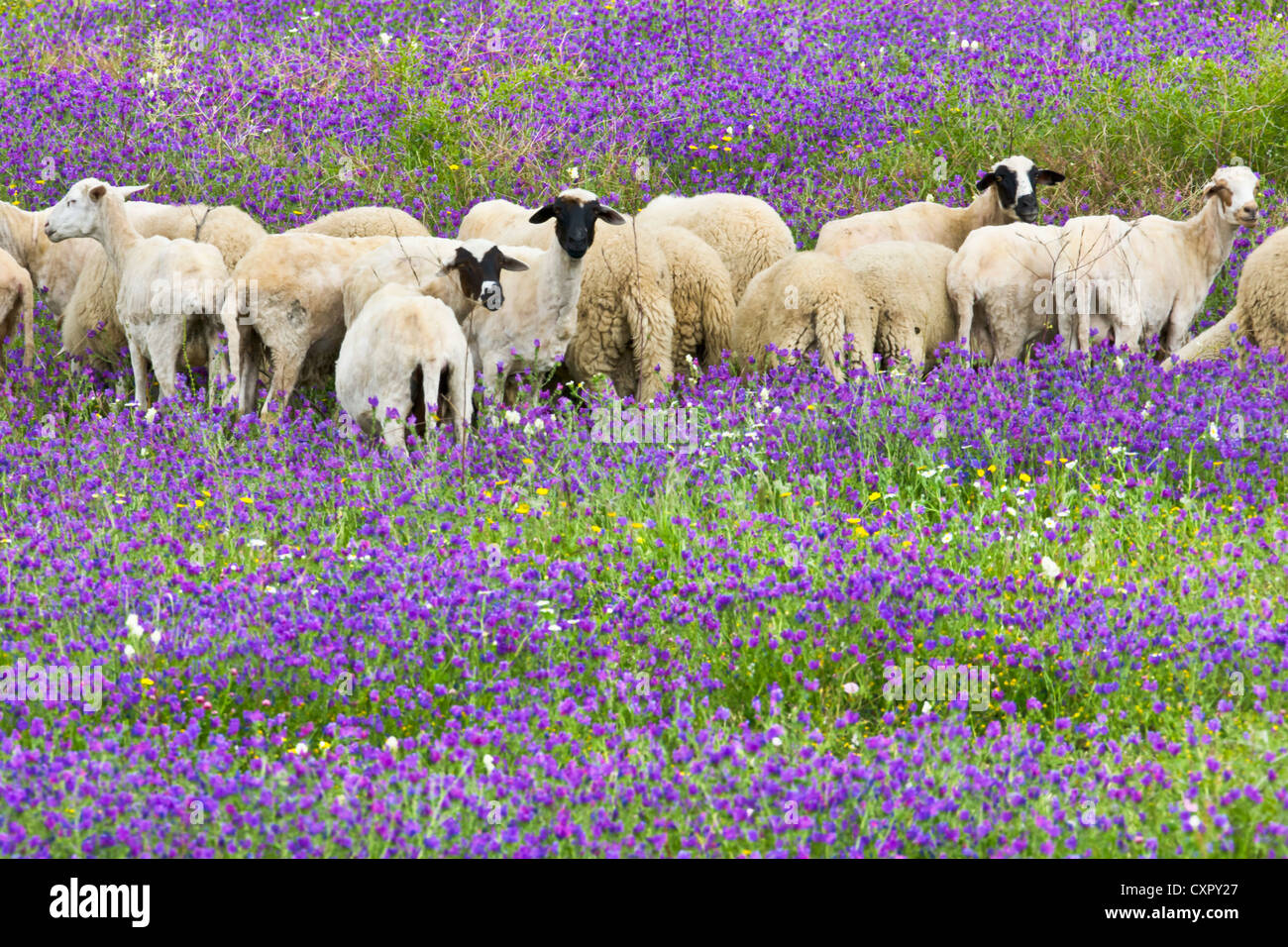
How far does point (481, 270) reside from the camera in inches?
299

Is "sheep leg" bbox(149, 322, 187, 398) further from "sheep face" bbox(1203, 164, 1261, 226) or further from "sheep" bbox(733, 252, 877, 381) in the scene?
"sheep face" bbox(1203, 164, 1261, 226)

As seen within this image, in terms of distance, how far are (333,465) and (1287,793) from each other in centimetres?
451

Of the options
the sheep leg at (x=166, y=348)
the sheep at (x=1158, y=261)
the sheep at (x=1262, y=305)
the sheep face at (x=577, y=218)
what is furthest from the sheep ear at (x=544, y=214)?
the sheep at (x=1262, y=305)

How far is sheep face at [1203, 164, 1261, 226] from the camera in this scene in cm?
858

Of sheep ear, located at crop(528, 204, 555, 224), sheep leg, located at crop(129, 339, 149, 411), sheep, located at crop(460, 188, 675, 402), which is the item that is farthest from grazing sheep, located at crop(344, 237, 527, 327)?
sheep leg, located at crop(129, 339, 149, 411)

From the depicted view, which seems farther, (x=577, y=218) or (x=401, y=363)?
(x=577, y=218)

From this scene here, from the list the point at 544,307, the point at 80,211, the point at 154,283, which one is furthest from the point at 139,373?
the point at 544,307

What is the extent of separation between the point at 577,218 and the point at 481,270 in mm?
597

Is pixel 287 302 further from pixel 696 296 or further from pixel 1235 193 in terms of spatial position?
pixel 1235 193

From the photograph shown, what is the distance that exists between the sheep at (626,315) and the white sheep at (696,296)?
10 cm

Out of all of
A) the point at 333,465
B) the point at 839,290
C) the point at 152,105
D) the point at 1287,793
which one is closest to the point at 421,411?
the point at 333,465

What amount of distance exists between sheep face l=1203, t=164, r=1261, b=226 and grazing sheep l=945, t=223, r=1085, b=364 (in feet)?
3.52

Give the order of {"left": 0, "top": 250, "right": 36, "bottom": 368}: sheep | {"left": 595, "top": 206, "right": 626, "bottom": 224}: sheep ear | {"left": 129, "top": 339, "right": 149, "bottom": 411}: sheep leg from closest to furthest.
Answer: {"left": 595, "top": 206, "right": 626, "bottom": 224}: sheep ear
{"left": 129, "top": 339, "right": 149, "bottom": 411}: sheep leg
{"left": 0, "top": 250, "right": 36, "bottom": 368}: sheep

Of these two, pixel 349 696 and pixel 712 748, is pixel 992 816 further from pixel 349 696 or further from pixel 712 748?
pixel 349 696
